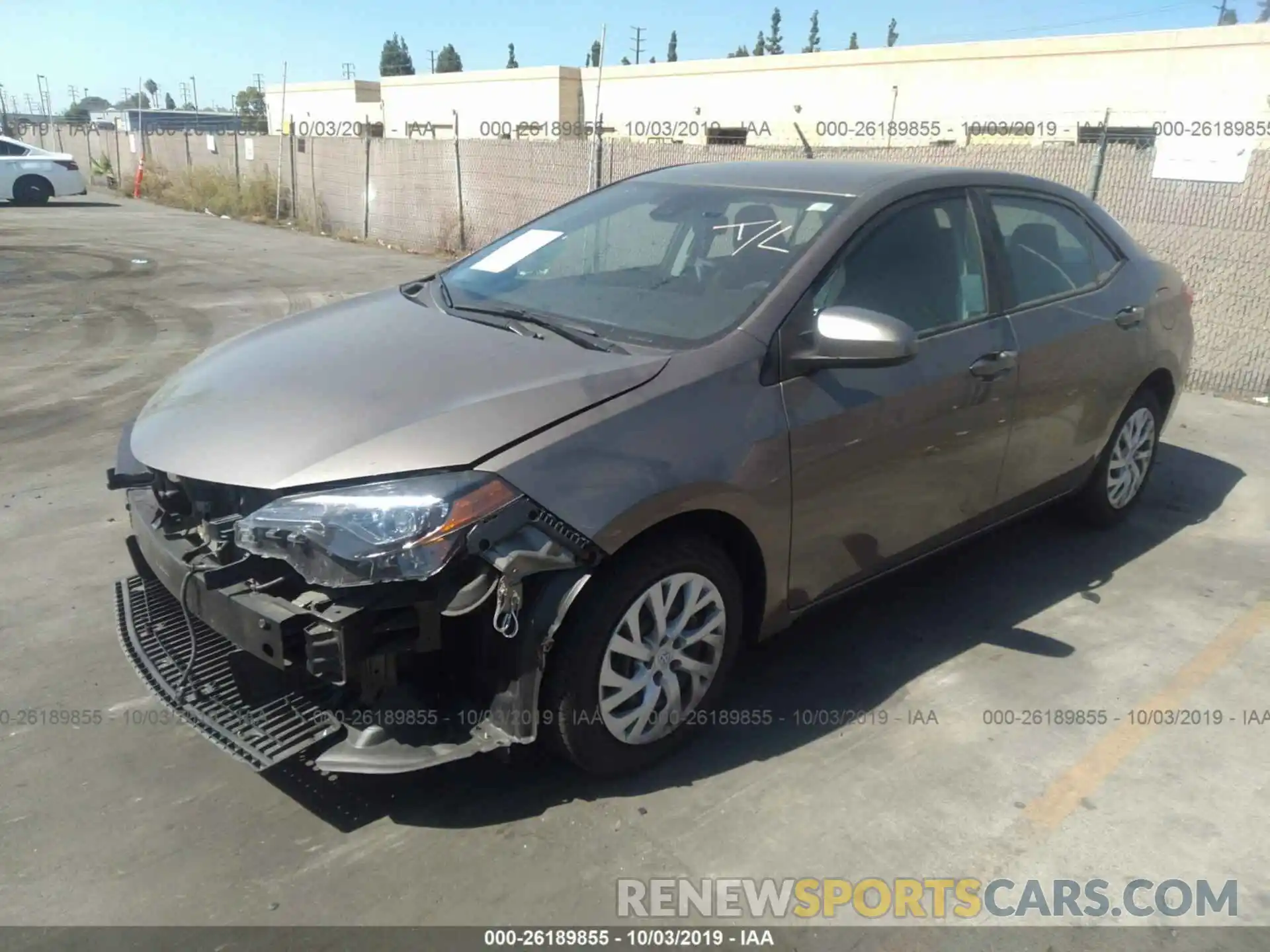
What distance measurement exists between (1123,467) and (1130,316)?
2.55 feet

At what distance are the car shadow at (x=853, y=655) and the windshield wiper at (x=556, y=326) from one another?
114cm

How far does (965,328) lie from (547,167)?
420 inches

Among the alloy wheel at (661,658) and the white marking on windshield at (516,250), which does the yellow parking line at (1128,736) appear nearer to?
the alloy wheel at (661,658)

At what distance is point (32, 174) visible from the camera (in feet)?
77.8

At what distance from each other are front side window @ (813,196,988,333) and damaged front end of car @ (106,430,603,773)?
1385 mm

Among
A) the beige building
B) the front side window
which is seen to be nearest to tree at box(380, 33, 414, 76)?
the beige building

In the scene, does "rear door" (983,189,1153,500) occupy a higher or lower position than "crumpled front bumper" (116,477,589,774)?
higher

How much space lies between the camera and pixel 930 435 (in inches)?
139

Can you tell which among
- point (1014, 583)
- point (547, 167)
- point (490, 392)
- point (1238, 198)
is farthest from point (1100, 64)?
point (490, 392)

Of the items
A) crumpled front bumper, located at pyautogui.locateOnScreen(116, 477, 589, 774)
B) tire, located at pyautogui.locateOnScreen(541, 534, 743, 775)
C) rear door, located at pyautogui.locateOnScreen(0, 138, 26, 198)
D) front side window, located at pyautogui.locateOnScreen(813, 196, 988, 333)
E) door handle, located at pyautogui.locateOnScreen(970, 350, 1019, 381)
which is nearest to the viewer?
crumpled front bumper, located at pyautogui.locateOnScreen(116, 477, 589, 774)

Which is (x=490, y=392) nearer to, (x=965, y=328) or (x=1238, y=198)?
(x=965, y=328)

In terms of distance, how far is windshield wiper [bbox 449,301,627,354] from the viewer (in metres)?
3.11

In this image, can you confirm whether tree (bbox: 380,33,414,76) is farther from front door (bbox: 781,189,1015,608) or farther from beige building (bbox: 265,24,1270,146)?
front door (bbox: 781,189,1015,608)

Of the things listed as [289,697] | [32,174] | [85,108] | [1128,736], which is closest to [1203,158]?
[1128,736]
